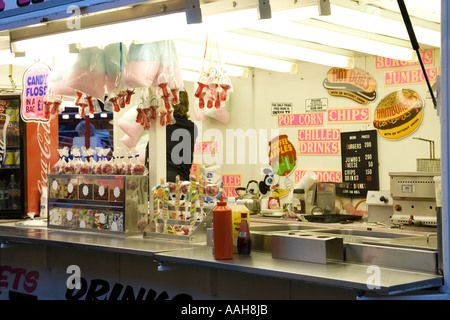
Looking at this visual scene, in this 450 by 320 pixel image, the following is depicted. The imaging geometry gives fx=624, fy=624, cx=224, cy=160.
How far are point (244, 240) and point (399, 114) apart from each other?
14.0ft

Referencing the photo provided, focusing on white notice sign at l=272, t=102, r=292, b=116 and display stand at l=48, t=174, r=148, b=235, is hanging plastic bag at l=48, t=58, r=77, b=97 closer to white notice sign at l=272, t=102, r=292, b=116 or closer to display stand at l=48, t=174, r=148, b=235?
display stand at l=48, t=174, r=148, b=235

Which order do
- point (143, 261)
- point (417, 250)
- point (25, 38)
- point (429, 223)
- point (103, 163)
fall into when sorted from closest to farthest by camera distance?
1. point (417, 250)
2. point (143, 261)
3. point (25, 38)
4. point (103, 163)
5. point (429, 223)

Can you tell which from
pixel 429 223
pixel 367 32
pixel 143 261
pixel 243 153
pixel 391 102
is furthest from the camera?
pixel 243 153

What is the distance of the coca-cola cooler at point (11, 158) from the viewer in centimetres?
679

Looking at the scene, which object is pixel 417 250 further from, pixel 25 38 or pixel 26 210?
pixel 26 210

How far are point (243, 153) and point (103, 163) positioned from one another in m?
3.99

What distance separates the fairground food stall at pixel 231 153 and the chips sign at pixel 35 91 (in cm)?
2

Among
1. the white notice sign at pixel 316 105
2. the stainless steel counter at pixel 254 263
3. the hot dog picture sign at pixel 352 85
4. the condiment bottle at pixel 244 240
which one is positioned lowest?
the stainless steel counter at pixel 254 263

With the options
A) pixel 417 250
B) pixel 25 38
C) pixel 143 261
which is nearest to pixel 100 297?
pixel 143 261

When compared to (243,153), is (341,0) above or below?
above

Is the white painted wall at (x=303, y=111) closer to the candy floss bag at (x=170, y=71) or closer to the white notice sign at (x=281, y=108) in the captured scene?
the white notice sign at (x=281, y=108)

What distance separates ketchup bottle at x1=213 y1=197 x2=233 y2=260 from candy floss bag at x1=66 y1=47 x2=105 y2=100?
5.93 feet

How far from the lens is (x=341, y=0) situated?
4.68m

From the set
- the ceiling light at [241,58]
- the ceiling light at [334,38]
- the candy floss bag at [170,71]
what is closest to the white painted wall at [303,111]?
the ceiling light at [241,58]
